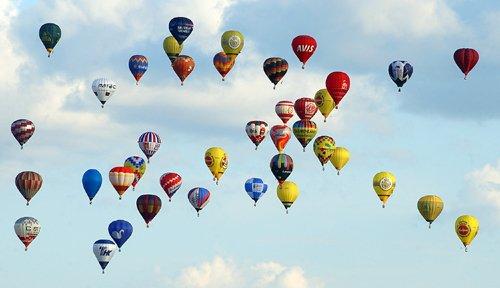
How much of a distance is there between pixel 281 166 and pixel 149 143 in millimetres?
11217

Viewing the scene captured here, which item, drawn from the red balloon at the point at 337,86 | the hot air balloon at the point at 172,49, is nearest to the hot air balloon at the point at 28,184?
the hot air balloon at the point at 172,49

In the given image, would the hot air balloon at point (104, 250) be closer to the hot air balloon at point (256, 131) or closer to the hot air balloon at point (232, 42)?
the hot air balloon at point (256, 131)

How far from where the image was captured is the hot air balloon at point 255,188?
174 meters

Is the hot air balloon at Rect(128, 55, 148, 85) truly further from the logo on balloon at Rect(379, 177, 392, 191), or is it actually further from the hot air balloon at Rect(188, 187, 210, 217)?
the logo on balloon at Rect(379, 177, 392, 191)

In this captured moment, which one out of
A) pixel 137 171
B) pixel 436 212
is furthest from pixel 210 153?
pixel 436 212

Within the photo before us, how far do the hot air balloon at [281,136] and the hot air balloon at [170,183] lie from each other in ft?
30.6

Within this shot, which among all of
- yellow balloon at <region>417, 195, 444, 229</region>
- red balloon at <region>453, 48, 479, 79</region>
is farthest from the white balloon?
red balloon at <region>453, 48, 479, 79</region>

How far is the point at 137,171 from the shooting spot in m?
176

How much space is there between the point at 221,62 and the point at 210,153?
7689 mm

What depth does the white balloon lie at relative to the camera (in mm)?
170875

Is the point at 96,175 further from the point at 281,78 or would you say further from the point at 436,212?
the point at 436,212

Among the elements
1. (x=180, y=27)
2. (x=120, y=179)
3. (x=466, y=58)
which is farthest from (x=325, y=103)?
(x=120, y=179)

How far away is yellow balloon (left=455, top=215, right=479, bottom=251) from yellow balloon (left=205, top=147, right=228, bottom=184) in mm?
20391

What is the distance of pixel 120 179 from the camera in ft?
557
